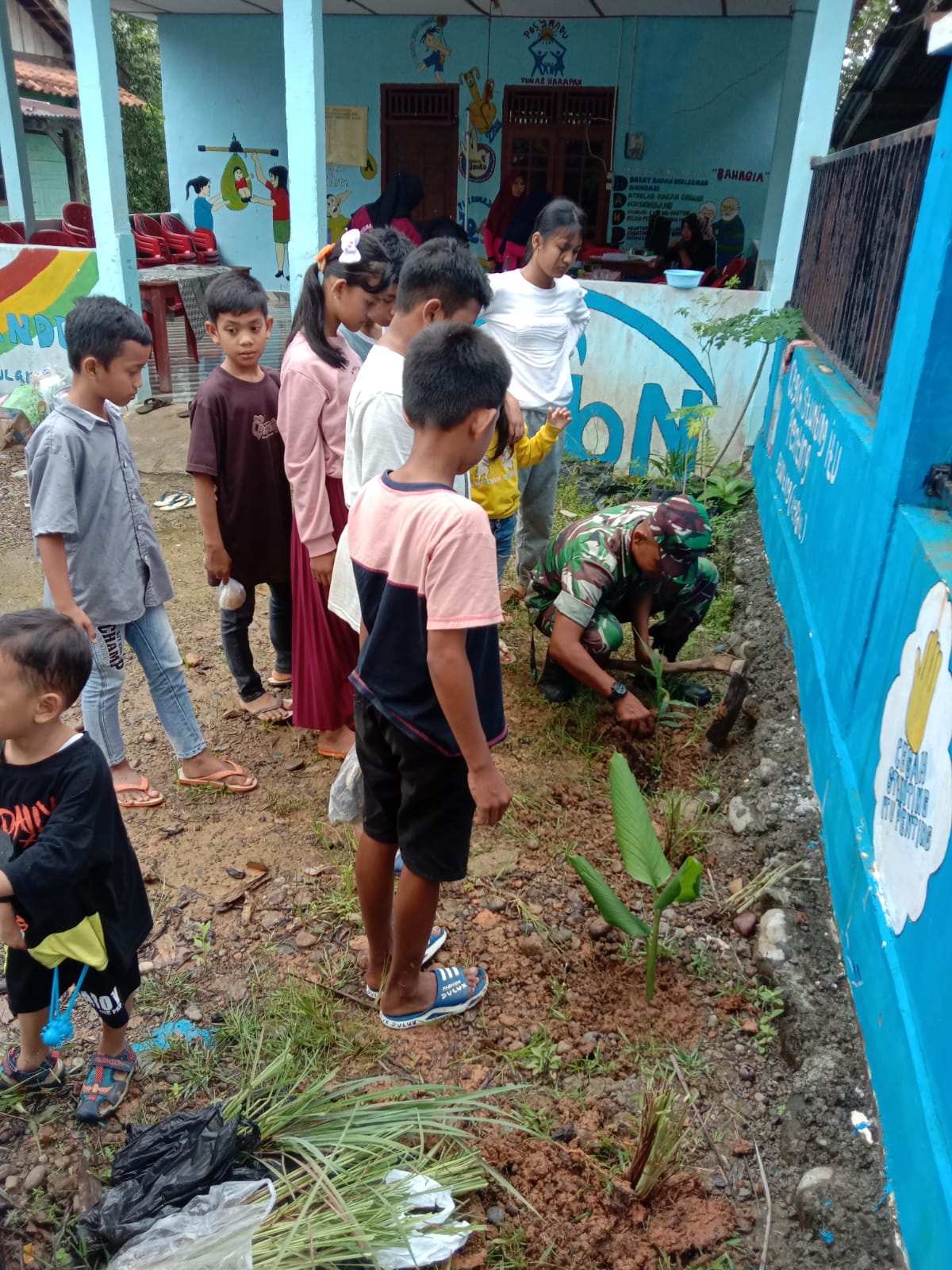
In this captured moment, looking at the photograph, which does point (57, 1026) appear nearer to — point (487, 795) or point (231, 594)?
point (487, 795)

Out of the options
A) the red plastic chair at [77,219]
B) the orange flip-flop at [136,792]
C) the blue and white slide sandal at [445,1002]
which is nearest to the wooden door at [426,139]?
the red plastic chair at [77,219]

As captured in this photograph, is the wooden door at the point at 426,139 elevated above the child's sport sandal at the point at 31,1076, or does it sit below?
above

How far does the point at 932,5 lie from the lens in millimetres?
5254

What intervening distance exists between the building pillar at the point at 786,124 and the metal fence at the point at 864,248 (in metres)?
2.45

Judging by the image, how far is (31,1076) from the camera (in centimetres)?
197

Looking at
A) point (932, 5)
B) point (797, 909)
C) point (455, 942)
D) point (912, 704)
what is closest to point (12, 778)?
point (455, 942)

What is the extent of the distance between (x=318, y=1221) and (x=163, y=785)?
1.89 metres

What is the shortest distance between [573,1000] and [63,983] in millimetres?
1204

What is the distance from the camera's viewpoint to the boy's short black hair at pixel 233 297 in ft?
9.55

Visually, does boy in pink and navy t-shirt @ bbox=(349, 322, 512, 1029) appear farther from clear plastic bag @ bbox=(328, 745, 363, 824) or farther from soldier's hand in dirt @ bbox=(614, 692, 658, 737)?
soldier's hand in dirt @ bbox=(614, 692, 658, 737)

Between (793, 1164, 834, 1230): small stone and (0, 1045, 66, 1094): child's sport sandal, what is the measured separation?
5.10 feet

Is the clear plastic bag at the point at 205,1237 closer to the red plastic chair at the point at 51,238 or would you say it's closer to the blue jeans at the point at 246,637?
the blue jeans at the point at 246,637

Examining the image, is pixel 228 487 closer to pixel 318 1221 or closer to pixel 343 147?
pixel 318 1221

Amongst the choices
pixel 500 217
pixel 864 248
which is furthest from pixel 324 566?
pixel 500 217
